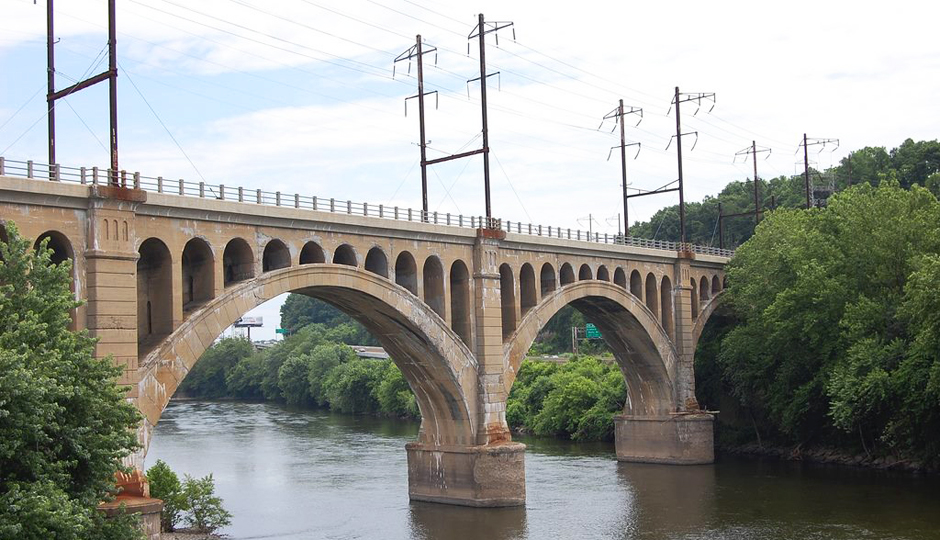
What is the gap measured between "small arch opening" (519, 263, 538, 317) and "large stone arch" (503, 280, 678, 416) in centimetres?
165

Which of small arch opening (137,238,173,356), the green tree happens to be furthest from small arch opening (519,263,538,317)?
the green tree

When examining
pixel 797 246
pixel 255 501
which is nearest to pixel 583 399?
pixel 797 246

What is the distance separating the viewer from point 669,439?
6128 cm

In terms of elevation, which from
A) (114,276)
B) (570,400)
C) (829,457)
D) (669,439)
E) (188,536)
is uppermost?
(114,276)

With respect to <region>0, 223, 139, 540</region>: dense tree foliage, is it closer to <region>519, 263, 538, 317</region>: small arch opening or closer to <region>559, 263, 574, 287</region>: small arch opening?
<region>519, 263, 538, 317</region>: small arch opening

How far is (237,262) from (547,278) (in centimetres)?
2020

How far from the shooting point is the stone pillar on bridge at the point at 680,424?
61.0m

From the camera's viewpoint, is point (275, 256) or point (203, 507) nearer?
point (275, 256)

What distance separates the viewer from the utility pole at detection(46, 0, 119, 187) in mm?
31000

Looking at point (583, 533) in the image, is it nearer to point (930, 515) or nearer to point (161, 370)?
point (930, 515)

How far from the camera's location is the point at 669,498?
49.0 m

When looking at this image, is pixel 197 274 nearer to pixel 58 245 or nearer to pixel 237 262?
pixel 237 262

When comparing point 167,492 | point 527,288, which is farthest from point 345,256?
point 527,288

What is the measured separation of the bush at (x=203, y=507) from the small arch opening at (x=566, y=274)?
832 inches
